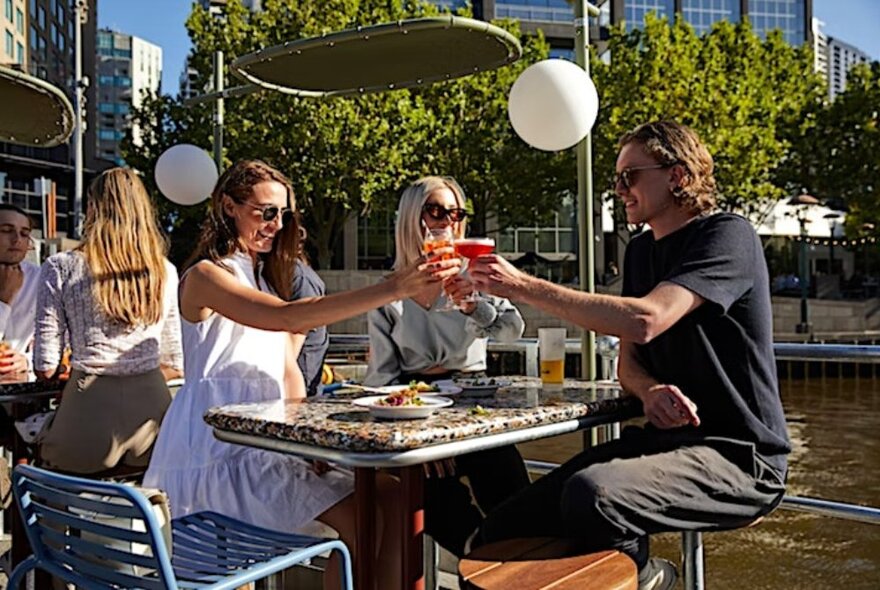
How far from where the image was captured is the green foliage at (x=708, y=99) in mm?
28609

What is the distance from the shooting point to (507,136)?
3011 centimetres

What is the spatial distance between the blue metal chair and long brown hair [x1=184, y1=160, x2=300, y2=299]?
3.04ft

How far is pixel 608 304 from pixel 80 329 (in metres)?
2.02

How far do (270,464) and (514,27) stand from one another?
1096 inches

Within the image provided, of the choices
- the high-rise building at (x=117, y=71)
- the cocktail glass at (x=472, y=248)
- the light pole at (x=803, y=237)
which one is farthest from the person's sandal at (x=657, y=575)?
the high-rise building at (x=117, y=71)

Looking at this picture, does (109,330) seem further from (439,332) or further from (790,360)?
(790,360)

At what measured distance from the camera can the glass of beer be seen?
3.20 meters

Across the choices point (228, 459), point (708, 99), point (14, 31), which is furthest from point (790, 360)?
point (14, 31)

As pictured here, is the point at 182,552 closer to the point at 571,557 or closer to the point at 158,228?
the point at 571,557

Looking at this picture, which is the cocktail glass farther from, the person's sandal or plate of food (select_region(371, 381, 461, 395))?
the person's sandal

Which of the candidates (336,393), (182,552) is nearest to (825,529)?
(336,393)

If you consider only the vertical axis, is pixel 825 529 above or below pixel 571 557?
below

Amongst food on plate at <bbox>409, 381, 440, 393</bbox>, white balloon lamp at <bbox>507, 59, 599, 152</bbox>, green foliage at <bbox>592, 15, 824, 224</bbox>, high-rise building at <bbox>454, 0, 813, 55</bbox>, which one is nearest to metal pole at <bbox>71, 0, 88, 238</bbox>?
high-rise building at <bbox>454, 0, 813, 55</bbox>

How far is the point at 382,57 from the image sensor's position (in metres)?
4.62
